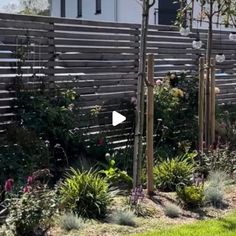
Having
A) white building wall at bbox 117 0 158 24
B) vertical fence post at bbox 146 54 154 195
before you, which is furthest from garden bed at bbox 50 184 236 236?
white building wall at bbox 117 0 158 24

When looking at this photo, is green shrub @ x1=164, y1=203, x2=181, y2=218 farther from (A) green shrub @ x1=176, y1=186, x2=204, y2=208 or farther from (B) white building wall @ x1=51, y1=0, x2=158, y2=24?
(B) white building wall @ x1=51, y1=0, x2=158, y2=24

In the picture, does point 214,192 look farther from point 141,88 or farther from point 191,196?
point 141,88

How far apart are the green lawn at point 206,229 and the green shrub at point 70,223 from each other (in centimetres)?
64

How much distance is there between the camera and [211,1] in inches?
367

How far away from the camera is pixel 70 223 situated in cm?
581

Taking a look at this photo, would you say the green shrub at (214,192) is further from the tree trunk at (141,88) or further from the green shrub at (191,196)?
the tree trunk at (141,88)

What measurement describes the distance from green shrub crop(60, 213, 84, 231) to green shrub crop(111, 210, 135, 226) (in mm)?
393

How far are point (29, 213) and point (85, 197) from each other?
3.55 feet

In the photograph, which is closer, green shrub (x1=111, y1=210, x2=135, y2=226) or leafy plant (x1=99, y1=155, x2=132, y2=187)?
green shrub (x1=111, y1=210, x2=135, y2=226)

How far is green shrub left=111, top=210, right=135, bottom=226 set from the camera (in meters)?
6.06

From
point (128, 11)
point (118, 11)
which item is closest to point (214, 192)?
point (128, 11)

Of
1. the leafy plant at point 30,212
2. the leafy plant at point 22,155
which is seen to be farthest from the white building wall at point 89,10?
the leafy plant at point 30,212

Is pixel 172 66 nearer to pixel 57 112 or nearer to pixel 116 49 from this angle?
pixel 116 49

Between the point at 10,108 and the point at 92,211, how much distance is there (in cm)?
A: 296
